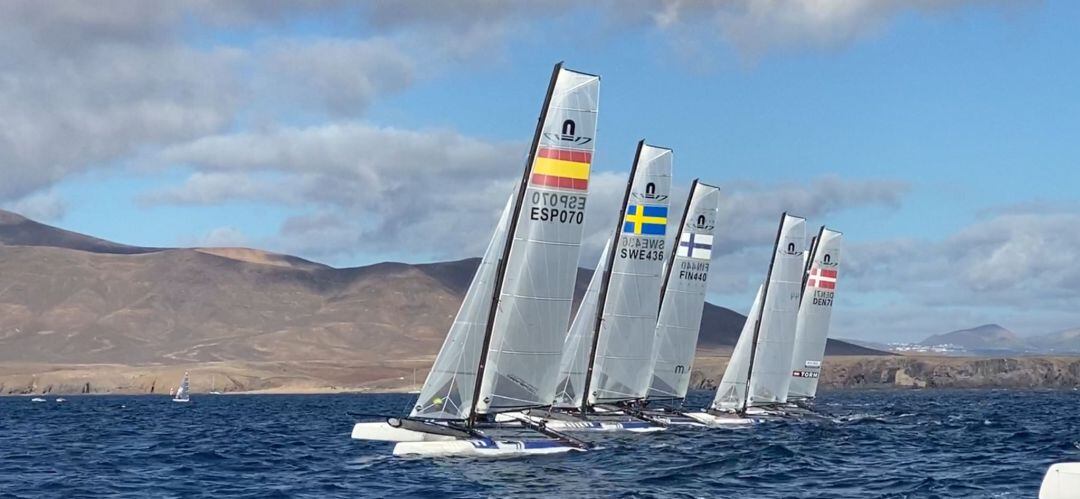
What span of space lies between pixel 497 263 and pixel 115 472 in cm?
1323

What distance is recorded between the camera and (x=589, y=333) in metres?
55.4

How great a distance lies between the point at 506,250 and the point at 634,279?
13.9m

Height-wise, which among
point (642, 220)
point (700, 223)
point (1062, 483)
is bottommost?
point (1062, 483)

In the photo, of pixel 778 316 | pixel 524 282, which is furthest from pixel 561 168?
pixel 778 316

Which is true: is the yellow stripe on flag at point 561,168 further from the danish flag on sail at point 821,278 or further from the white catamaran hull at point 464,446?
the danish flag on sail at point 821,278

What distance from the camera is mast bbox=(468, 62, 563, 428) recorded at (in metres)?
40.8

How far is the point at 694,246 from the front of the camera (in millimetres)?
59812

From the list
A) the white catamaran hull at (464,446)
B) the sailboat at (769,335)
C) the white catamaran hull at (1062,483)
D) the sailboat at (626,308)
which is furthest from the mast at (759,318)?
the white catamaran hull at (1062,483)

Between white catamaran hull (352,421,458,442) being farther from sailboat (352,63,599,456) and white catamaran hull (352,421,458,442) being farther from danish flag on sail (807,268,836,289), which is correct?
danish flag on sail (807,268,836,289)

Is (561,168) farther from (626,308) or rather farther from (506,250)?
(626,308)

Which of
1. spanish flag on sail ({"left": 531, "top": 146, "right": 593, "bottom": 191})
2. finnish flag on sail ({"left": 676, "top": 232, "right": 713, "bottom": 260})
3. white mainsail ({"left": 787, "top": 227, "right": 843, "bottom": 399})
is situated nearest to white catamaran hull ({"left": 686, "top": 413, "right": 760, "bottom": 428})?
finnish flag on sail ({"left": 676, "top": 232, "right": 713, "bottom": 260})

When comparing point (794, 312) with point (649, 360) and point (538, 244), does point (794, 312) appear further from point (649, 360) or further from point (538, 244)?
point (538, 244)

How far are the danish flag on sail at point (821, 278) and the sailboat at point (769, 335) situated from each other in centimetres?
573

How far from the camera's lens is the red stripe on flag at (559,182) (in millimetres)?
41438
